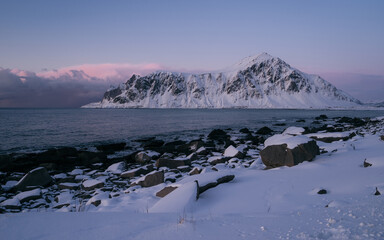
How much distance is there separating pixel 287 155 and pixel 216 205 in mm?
5517

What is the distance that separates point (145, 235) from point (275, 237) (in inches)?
67.6

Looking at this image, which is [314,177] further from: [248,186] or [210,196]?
[210,196]

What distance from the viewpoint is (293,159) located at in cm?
997

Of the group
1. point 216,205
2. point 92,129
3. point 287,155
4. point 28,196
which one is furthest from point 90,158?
point 92,129

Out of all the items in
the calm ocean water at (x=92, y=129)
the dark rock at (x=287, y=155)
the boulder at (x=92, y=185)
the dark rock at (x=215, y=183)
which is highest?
the dark rock at (x=287, y=155)

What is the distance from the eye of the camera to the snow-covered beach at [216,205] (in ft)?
10.2

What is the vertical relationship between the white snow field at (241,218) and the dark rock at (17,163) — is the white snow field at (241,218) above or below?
above

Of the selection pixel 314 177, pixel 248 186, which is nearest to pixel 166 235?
pixel 248 186

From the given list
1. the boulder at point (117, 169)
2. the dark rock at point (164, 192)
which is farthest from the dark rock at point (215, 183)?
the boulder at point (117, 169)

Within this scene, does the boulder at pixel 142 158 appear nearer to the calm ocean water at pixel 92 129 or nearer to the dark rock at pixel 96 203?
the dark rock at pixel 96 203

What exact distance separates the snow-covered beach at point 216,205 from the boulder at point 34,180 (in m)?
0.63

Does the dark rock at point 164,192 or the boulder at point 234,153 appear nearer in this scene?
the dark rock at point 164,192

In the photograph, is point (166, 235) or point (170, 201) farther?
point (170, 201)

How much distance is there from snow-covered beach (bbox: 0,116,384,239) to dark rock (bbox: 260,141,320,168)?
284 mm
